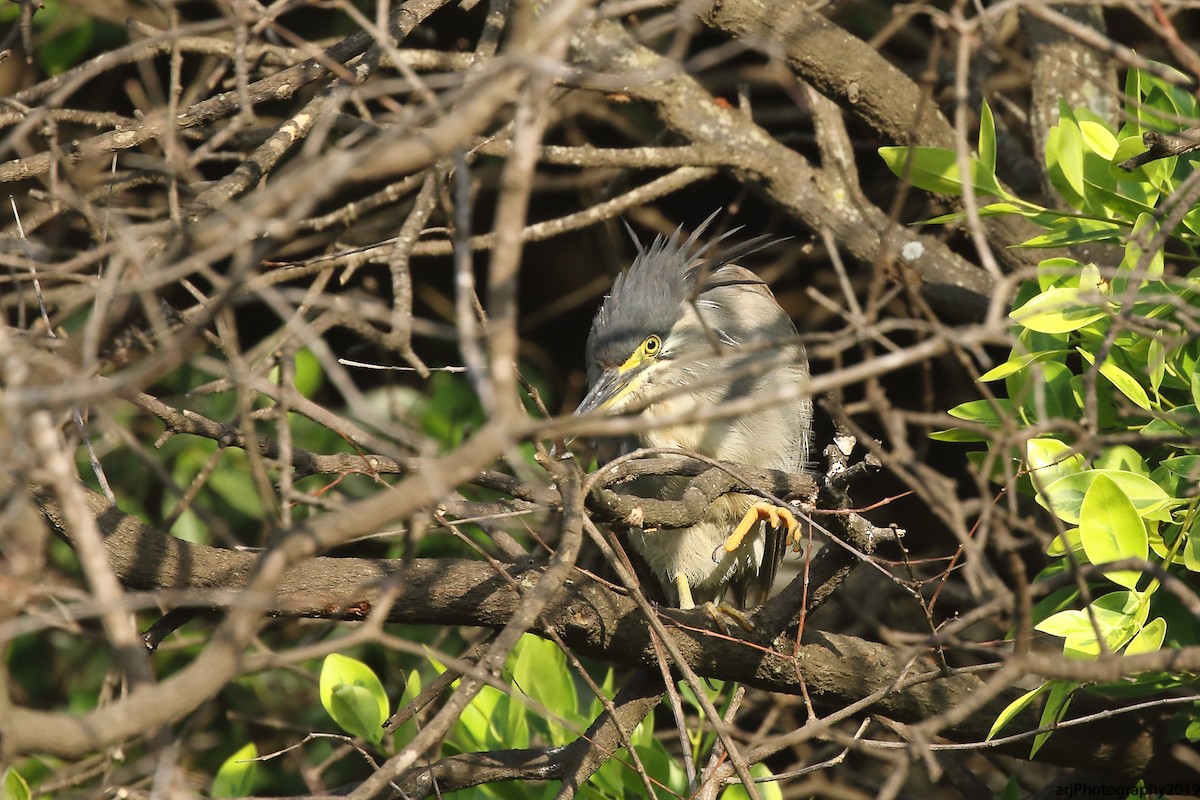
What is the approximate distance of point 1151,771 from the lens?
9.07 feet

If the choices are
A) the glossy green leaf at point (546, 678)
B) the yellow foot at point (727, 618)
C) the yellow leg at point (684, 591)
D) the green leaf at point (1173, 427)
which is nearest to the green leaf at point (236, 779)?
the glossy green leaf at point (546, 678)

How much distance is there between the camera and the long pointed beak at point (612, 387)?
3.26 meters

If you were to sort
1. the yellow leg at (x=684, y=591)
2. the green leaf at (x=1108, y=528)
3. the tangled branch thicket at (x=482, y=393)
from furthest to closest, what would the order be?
the yellow leg at (x=684, y=591) < the green leaf at (x=1108, y=528) < the tangled branch thicket at (x=482, y=393)

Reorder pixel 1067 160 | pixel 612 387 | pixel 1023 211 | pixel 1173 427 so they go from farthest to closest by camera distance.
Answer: pixel 612 387, pixel 1023 211, pixel 1067 160, pixel 1173 427

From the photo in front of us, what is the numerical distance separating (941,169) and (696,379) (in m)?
1.10

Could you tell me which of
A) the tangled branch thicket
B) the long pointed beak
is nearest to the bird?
the long pointed beak

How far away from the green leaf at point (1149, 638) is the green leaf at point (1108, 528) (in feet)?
0.52

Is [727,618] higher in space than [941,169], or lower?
lower

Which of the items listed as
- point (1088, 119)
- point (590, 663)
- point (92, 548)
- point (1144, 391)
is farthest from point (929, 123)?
point (92, 548)

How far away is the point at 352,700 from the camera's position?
253cm

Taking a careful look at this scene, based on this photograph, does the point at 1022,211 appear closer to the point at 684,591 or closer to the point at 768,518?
the point at 768,518

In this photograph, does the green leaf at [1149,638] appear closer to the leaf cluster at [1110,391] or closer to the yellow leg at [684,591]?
the leaf cluster at [1110,391]

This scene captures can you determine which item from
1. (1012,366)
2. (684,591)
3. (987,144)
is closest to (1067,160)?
(987,144)

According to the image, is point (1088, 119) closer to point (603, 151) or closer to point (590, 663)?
point (603, 151)
